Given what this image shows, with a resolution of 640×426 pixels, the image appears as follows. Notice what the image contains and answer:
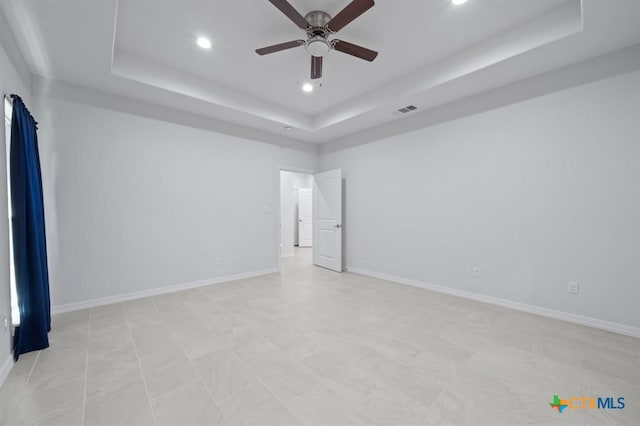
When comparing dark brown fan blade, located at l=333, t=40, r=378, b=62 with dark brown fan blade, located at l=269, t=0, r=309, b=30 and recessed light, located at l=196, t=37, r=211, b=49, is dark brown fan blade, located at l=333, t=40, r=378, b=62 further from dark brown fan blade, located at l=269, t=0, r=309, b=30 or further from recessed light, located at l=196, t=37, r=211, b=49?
recessed light, located at l=196, t=37, r=211, b=49

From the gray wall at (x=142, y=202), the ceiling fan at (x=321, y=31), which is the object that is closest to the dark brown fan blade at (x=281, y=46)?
the ceiling fan at (x=321, y=31)

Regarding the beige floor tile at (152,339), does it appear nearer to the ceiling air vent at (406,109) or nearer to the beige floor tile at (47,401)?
the beige floor tile at (47,401)

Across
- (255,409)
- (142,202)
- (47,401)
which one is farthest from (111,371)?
(142,202)

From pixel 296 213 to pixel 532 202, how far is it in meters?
6.81

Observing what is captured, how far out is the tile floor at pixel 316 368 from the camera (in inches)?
61.1

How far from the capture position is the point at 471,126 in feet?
11.8

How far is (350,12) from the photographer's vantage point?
2068 mm

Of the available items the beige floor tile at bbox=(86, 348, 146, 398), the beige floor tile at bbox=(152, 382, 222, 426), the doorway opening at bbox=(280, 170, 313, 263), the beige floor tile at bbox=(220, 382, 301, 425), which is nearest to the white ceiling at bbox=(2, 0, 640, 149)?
the beige floor tile at bbox=(86, 348, 146, 398)

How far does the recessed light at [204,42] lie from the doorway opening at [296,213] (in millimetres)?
4630

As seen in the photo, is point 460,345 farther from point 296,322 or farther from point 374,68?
point 374,68

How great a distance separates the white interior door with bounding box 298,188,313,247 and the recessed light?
5946 mm

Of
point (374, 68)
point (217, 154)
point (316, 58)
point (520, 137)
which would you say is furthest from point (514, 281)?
point (217, 154)

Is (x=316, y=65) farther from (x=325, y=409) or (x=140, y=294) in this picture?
(x=140, y=294)

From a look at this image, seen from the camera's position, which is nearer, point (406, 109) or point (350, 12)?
point (350, 12)
